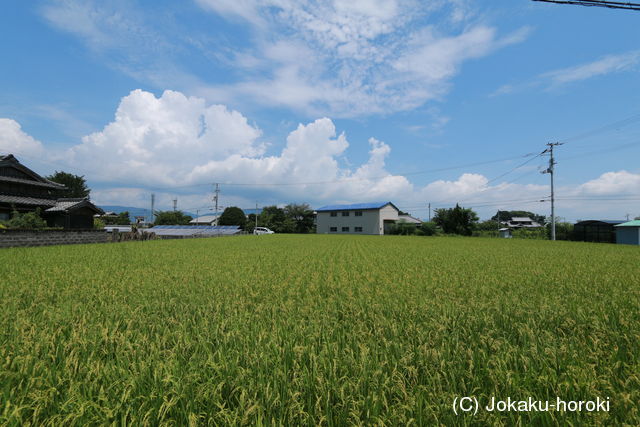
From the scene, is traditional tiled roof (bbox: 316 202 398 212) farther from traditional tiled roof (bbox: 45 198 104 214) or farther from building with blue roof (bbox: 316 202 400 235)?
traditional tiled roof (bbox: 45 198 104 214)

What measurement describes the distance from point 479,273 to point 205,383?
6.63 m

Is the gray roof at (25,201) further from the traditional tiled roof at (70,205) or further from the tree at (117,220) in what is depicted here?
the tree at (117,220)

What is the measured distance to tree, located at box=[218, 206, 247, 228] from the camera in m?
58.2

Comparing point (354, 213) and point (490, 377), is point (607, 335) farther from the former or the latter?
point (354, 213)

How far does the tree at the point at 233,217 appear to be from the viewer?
58.2 meters

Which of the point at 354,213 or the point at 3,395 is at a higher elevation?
the point at 354,213

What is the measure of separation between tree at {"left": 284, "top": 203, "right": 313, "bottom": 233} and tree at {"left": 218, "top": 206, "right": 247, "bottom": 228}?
8675 millimetres

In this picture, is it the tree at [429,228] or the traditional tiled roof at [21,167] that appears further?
the tree at [429,228]

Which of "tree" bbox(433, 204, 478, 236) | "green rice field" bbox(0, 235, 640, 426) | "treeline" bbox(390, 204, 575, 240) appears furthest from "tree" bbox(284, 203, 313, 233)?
"green rice field" bbox(0, 235, 640, 426)

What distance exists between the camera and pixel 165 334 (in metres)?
2.79

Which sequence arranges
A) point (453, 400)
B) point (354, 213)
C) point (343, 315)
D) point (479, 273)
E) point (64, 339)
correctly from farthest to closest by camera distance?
point (354, 213) → point (479, 273) → point (343, 315) → point (64, 339) → point (453, 400)

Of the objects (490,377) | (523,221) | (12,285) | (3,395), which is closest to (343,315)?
(490,377)

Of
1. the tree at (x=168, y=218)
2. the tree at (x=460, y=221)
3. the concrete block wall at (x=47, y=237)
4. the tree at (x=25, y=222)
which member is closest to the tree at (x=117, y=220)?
the tree at (x=168, y=218)

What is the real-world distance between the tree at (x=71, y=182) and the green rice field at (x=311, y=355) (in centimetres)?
5885
